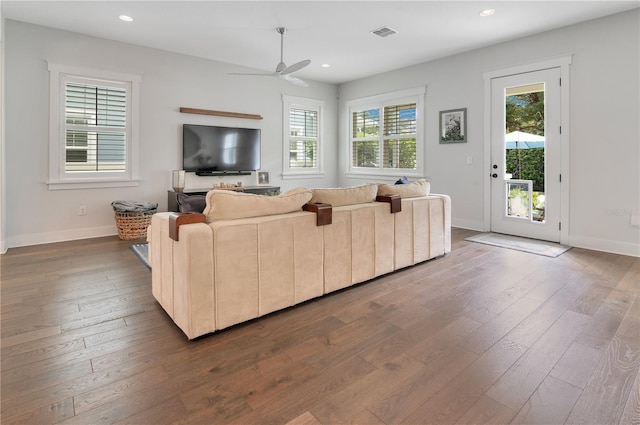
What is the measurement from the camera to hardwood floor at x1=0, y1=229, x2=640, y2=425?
4.82 feet

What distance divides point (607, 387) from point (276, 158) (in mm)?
5767

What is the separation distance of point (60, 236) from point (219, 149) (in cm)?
249

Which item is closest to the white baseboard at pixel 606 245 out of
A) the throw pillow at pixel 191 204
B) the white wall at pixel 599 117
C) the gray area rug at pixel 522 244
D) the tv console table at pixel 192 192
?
the white wall at pixel 599 117

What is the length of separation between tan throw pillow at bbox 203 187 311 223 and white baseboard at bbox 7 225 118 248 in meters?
3.55

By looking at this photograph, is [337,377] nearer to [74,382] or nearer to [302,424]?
[302,424]

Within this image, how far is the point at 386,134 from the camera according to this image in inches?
264

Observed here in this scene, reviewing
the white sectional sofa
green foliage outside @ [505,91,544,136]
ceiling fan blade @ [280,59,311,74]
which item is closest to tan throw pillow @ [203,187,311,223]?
the white sectional sofa

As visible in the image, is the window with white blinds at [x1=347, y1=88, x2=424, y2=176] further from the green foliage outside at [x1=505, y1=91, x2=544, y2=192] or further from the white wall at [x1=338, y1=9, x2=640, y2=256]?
the green foliage outside at [x1=505, y1=91, x2=544, y2=192]

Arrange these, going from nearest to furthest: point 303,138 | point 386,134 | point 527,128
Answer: point 527,128 → point 386,134 → point 303,138

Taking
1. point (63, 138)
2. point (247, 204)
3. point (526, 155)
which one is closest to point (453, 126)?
point (526, 155)

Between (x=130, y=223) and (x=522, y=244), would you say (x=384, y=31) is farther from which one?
(x=130, y=223)

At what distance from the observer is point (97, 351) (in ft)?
6.36

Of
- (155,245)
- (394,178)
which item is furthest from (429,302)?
(394,178)

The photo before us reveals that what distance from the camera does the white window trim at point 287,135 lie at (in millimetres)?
6719
